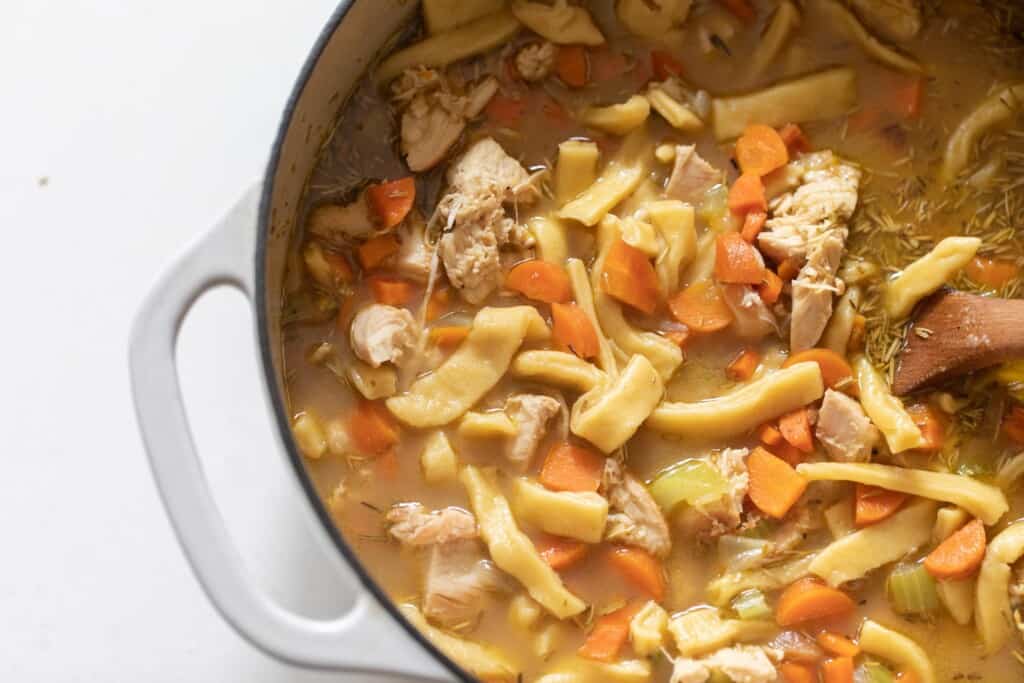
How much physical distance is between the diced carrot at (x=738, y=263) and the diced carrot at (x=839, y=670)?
3.25 ft

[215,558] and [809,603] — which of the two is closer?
[215,558]

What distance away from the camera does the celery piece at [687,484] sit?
292 cm

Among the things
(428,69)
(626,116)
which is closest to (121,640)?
(428,69)

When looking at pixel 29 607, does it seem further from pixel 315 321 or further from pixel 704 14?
pixel 704 14

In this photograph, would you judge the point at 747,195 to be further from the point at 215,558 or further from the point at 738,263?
the point at 215,558

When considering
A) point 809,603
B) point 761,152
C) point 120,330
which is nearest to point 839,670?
point 809,603

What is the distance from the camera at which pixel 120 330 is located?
3.06 m

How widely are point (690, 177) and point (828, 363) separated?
61 centimetres

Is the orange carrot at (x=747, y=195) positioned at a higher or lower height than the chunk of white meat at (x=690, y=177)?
lower

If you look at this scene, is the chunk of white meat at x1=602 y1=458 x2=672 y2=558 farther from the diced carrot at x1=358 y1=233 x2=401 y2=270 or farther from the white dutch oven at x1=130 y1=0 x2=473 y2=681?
the diced carrot at x1=358 y1=233 x2=401 y2=270

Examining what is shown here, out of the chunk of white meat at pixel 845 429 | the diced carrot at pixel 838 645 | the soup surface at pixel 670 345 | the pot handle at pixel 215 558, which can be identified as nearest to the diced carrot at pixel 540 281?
the soup surface at pixel 670 345

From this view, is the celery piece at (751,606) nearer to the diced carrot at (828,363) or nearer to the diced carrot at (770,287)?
the diced carrot at (828,363)

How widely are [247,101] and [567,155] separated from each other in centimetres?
90

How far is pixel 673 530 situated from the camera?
2955 mm
